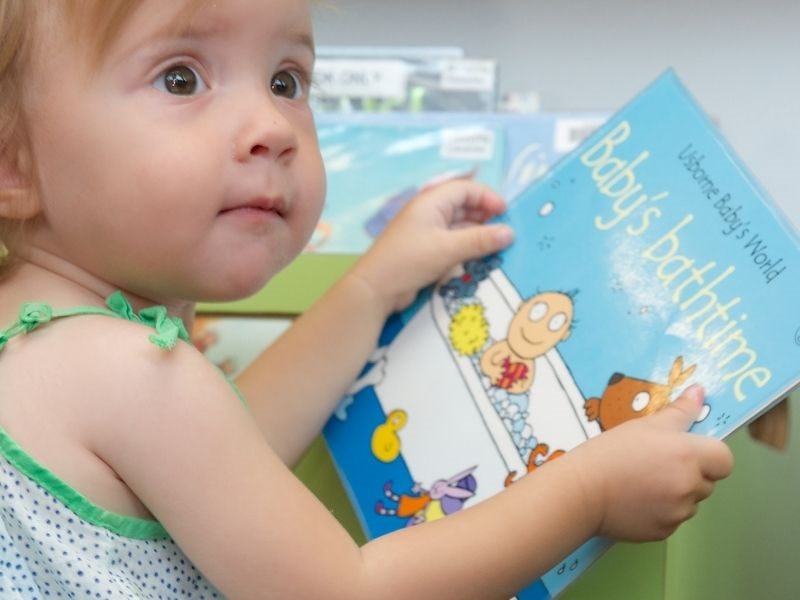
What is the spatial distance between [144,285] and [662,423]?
0.95ft

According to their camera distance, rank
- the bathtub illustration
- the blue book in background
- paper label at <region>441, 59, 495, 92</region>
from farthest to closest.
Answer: paper label at <region>441, 59, 495, 92</region> < the blue book in background < the bathtub illustration

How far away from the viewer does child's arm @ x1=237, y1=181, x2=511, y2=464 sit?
0.72 metres

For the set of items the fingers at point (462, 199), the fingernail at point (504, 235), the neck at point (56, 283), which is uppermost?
the fingers at point (462, 199)

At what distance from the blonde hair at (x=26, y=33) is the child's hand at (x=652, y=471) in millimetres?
314

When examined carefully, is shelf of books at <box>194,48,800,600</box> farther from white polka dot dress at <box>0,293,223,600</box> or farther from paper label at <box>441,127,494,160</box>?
paper label at <box>441,127,494,160</box>

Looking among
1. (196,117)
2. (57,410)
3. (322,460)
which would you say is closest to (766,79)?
(322,460)

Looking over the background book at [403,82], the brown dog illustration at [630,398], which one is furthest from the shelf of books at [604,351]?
the background book at [403,82]

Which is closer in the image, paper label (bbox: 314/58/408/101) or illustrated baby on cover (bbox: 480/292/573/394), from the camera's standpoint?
illustrated baby on cover (bbox: 480/292/573/394)

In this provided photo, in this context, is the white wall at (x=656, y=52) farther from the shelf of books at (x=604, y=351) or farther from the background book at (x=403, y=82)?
the shelf of books at (x=604, y=351)

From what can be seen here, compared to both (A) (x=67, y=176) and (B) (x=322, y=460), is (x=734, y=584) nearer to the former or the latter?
(B) (x=322, y=460)

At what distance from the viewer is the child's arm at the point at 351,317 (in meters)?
0.72

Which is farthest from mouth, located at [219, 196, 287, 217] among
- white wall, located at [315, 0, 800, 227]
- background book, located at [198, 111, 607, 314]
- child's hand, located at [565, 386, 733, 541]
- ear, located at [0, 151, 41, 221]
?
white wall, located at [315, 0, 800, 227]

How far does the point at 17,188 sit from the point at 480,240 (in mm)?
306

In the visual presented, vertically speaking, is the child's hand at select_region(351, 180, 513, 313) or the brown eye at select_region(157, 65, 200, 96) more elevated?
the brown eye at select_region(157, 65, 200, 96)
